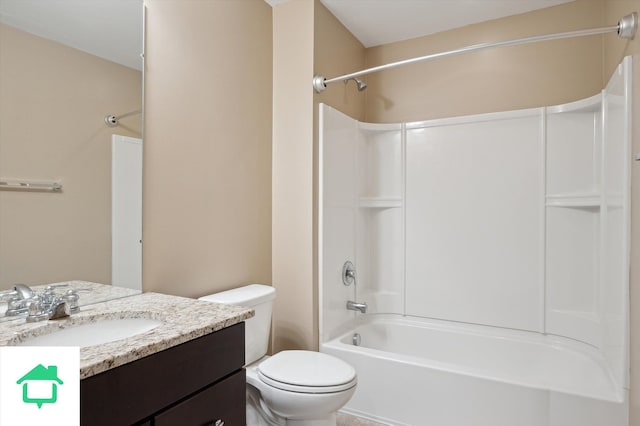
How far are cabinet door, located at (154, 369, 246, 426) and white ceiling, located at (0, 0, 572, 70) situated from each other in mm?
1296

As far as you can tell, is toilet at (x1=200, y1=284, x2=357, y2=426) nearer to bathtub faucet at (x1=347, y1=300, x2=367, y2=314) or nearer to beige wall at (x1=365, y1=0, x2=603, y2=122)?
bathtub faucet at (x1=347, y1=300, x2=367, y2=314)

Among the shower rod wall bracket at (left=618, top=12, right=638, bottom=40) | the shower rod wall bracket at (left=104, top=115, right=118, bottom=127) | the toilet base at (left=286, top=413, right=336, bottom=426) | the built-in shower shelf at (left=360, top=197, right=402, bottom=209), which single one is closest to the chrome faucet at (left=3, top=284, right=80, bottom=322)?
the shower rod wall bracket at (left=104, top=115, right=118, bottom=127)

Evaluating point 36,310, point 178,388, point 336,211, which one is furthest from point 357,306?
point 36,310

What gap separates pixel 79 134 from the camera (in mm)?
1333

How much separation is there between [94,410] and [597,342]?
2.48 meters

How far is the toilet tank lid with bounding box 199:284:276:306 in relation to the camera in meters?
1.78

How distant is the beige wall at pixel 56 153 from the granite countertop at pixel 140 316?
179mm

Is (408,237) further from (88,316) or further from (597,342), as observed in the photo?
(88,316)

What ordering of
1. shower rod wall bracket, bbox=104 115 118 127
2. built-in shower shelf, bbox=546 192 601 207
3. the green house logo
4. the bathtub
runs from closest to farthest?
1. the green house logo
2. shower rod wall bracket, bbox=104 115 118 127
3. the bathtub
4. built-in shower shelf, bbox=546 192 601 207

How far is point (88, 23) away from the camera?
4.58 ft

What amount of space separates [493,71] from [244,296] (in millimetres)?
2243

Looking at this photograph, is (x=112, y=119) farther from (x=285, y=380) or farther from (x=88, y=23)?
(x=285, y=380)

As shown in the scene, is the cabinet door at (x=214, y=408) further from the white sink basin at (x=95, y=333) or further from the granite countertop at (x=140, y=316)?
the white sink basin at (x=95, y=333)

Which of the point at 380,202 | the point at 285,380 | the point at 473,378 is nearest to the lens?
the point at 285,380
